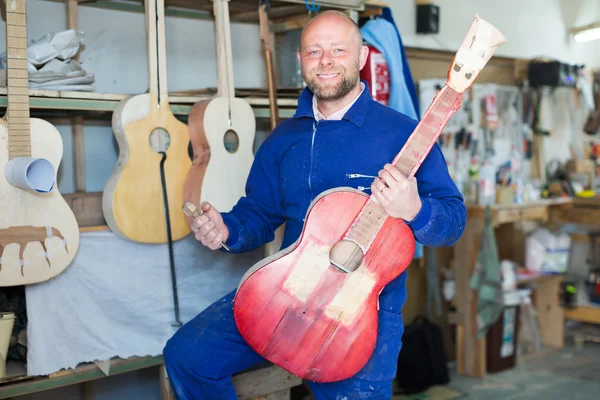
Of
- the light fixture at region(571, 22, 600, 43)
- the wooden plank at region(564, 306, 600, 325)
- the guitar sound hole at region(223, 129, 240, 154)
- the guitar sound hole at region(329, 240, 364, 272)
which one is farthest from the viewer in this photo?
the light fixture at region(571, 22, 600, 43)

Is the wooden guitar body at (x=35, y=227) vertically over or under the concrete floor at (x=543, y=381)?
over

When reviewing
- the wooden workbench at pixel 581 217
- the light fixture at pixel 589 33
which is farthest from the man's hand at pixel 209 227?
the light fixture at pixel 589 33

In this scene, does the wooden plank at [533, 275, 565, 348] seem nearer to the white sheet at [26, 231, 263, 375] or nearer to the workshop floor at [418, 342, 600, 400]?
the workshop floor at [418, 342, 600, 400]

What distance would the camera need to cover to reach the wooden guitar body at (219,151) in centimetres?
259

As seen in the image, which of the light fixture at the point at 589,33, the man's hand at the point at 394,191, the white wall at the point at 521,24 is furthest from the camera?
the light fixture at the point at 589,33

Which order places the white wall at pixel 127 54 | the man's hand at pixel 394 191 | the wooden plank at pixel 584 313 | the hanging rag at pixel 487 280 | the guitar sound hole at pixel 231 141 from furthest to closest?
the wooden plank at pixel 584 313
the hanging rag at pixel 487 280
the white wall at pixel 127 54
the guitar sound hole at pixel 231 141
the man's hand at pixel 394 191

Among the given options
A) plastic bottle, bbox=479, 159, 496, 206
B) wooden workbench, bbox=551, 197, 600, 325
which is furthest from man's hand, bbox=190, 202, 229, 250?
wooden workbench, bbox=551, 197, 600, 325

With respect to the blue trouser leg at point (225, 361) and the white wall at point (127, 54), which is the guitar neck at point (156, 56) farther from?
the blue trouser leg at point (225, 361)

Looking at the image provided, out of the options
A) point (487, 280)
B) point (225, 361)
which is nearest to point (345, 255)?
point (225, 361)

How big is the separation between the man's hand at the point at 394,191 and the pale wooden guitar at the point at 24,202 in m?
1.13

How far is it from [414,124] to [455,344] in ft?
9.12

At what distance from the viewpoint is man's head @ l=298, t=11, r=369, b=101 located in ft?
6.84

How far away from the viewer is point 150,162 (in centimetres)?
253

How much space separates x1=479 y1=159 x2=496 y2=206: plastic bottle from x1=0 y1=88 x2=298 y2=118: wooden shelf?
182 centimetres
